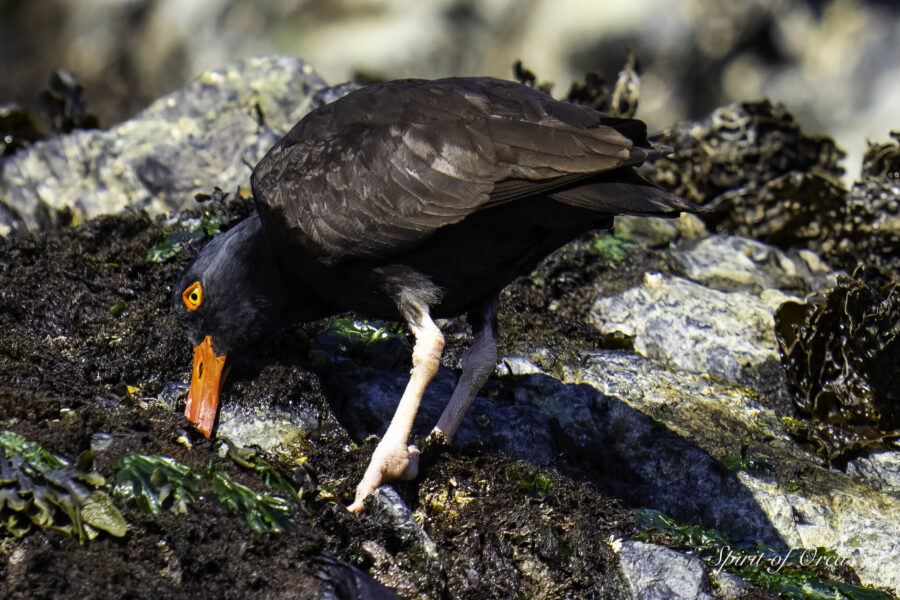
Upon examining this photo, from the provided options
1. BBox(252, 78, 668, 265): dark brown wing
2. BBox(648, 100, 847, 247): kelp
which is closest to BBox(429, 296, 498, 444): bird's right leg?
BBox(252, 78, 668, 265): dark brown wing

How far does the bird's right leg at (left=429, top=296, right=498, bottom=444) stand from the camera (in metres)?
5.04

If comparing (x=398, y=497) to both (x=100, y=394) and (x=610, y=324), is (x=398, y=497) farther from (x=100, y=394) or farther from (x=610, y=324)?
(x=610, y=324)

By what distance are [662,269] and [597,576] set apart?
402cm

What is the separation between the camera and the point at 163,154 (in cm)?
849

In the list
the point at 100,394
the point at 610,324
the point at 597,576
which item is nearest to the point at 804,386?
the point at 610,324

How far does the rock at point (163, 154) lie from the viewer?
8.34m

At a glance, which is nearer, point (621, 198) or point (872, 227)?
point (621, 198)

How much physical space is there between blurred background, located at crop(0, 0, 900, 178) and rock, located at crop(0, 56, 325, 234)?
11.8 ft

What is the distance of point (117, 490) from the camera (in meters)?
3.70

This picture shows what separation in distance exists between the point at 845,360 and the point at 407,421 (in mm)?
3704

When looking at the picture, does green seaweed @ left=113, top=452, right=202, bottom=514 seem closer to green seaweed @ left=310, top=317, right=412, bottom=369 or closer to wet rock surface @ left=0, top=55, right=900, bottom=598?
wet rock surface @ left=0, top=55, right=900, bottom=598

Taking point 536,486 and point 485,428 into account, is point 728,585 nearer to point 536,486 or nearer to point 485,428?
point 536,486

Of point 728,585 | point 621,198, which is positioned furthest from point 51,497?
point 728,585

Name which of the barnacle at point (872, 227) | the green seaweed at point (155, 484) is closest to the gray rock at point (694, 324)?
the barnacle at point (872, 227)
